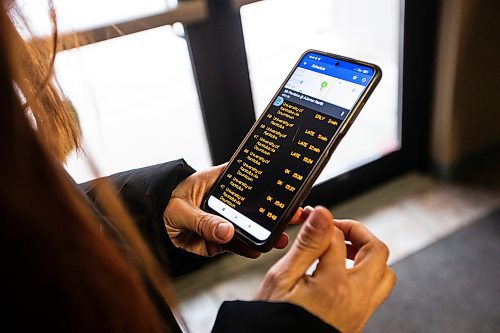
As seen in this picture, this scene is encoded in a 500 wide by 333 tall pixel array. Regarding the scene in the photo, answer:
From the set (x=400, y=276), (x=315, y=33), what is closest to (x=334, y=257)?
(x=400, y=276)

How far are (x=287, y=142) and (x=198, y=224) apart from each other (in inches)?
6.5

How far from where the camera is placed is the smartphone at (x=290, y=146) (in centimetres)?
60

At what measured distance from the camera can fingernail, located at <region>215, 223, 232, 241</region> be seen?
594 millimetres

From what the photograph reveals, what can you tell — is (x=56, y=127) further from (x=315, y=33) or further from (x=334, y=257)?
(x=315, y=33)

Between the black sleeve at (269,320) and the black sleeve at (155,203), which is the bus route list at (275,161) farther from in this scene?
the black sleeve at (269,320)

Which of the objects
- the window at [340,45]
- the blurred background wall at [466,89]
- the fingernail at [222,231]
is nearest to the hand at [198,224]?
the fingernail at [222,231]

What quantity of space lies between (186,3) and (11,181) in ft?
2.86

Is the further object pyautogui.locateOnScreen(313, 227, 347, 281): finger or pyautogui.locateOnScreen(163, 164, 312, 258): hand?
pyautogui.locateOnScreen(163, 164, 312, 258): hand

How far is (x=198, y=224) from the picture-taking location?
0.62 meters

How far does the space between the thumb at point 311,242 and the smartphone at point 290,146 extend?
135 mm

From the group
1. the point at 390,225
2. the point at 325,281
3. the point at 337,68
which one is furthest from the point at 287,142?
the point at 390,225

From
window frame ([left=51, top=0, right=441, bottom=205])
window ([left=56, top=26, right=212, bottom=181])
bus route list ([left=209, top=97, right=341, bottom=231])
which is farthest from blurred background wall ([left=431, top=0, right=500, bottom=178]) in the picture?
bus route list ([left=209, top=97, right=341, bottom=231])

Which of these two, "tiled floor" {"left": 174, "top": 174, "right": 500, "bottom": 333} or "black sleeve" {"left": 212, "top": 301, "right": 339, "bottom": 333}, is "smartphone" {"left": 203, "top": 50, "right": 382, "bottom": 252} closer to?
"black sleeve" {"left": 212, "top": 301, "right": 339, "bottom": 333}

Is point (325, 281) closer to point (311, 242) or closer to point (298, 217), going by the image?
point (311, 242)
